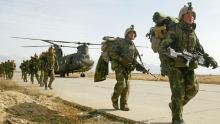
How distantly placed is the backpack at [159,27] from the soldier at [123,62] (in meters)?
1.82

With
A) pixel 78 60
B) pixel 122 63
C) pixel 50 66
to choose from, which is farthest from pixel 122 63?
pixel 78 60

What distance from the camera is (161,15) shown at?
31.6 ft

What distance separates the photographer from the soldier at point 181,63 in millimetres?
8750

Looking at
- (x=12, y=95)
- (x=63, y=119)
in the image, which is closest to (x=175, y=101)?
(x=63, y=119)

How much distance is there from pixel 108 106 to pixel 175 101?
13.0ft

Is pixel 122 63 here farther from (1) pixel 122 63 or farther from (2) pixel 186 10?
(2) pixel 186 10

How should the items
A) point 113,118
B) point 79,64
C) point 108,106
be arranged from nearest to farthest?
point 113,118
point 108,106
point 79,64

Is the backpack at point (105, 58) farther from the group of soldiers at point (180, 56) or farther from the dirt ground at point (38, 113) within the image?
the group of soldiers at point (180, 56)

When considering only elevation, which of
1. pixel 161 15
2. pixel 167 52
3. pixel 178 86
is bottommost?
pixel 178 86

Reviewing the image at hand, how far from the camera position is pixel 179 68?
Answer: 8.88 meters

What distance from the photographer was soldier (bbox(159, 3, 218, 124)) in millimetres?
8750

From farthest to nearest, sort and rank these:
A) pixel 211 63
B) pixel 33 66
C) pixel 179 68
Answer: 1. pixel 33 66
2. pixel 211 63
3. pixel 179 68

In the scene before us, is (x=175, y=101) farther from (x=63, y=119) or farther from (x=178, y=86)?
(x=63, y=119)

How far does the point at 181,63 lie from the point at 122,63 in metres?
2.99
